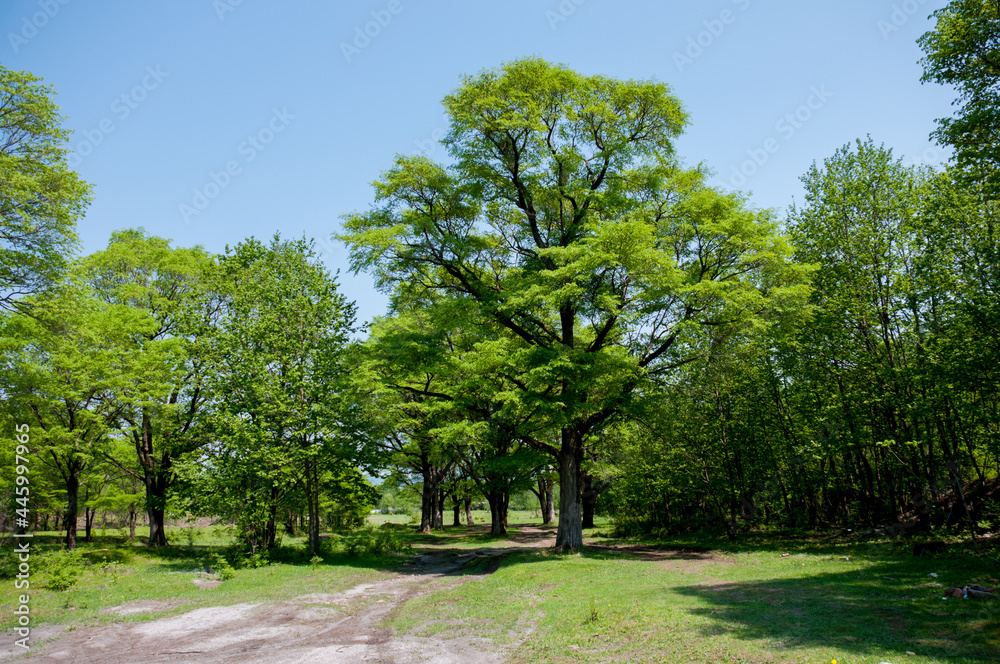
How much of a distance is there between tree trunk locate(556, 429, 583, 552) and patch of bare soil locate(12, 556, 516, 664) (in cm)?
851

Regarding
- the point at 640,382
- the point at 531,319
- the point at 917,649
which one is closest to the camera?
the point at 917,649

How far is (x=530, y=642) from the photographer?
8406mm

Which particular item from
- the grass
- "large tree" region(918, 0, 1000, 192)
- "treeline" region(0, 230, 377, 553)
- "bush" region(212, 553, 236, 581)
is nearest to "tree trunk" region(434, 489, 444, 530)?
"treeline" region(0, 230, 377, 553)

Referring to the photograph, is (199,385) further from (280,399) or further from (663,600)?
(663,600)

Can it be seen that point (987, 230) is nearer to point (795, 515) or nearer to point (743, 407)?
point (743, 407)

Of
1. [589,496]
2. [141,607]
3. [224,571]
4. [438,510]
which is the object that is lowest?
[438,510]

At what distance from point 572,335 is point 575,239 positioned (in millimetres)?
3880

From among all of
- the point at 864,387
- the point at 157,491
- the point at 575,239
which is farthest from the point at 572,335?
the point at 157,491

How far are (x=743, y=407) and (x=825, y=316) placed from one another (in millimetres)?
6461

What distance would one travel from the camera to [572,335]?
21.2 meters

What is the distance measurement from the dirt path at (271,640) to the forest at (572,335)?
7.42 meters

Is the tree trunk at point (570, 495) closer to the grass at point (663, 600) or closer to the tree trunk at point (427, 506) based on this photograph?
the grass at point (663, 600)

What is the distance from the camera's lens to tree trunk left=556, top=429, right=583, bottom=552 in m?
19.9

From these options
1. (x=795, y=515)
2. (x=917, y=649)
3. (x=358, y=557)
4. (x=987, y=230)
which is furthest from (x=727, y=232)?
(x=358, y=557)
